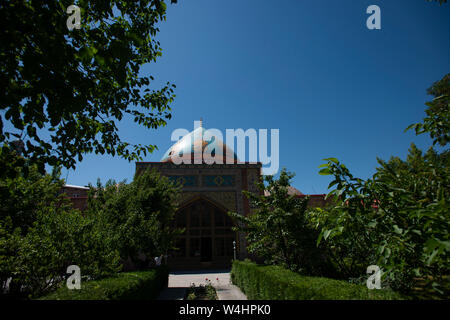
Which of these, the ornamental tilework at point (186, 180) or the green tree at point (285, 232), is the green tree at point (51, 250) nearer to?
the green tree at point (285, 232)

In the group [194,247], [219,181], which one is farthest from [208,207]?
[194,247]

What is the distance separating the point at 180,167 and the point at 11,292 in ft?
44.6

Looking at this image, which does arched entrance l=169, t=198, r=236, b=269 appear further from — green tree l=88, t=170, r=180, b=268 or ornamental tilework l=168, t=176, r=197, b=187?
green tree l=88, t=170, r=180, b=268

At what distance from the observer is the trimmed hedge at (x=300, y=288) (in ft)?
11.0

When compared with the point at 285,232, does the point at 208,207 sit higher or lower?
lower

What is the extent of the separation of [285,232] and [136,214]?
5.26m

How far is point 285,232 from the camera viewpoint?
283 inches

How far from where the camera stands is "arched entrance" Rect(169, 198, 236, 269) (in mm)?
19141

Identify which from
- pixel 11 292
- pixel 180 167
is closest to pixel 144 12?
pixel 11 292

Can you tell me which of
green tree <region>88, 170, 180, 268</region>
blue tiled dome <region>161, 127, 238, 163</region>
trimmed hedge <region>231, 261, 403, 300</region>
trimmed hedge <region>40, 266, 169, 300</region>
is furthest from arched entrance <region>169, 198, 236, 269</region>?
trimmed hedge <region>40, 266, 169, 300</region>

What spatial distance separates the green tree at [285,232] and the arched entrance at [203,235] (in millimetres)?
11469

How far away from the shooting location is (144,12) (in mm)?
4148

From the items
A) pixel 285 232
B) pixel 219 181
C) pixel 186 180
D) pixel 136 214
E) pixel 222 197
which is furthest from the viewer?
pixel 219 181

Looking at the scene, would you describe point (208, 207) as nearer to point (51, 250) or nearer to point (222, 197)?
point (222, 197)
